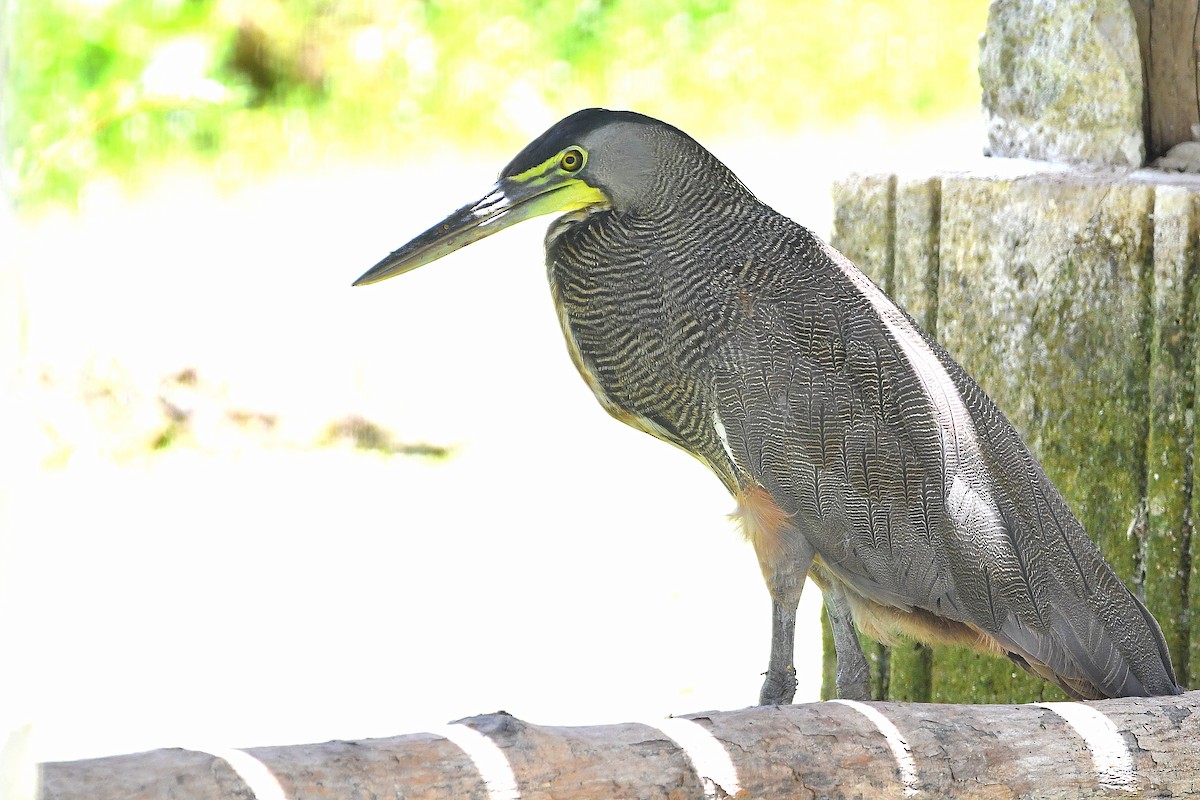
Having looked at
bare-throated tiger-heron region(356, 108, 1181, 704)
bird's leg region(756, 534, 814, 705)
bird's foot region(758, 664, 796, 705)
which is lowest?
bird's foot region(758, 664, 796, 705)

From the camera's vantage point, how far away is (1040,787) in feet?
→ 7.31

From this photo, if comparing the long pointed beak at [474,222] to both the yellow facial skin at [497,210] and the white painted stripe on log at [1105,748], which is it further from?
the white painted stripe on log at [1105,748]

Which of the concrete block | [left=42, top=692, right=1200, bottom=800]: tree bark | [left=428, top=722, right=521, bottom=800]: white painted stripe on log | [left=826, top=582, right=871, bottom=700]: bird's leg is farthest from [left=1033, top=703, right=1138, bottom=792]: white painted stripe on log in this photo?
the concrete block

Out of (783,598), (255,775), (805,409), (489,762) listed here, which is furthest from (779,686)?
(255,775)

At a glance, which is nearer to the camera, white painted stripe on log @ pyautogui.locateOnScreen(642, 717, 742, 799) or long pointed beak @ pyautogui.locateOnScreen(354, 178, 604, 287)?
white painted stripe on log @ pyautogui.locateOnScreen(642, 717, 742, 799)

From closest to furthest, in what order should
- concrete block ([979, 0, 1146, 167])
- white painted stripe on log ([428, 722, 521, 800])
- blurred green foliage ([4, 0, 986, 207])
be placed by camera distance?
→ 1. white painted stripe on log ([428, 722, 521, 800])
2. concrete block ([979, 0, 1146, 167])
3. blurred green foliage ([4, 0, 986, 207])

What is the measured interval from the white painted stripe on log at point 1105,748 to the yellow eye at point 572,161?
127 centimetres

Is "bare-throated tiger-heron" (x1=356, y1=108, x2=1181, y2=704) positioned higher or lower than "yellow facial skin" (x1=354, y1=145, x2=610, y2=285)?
lower

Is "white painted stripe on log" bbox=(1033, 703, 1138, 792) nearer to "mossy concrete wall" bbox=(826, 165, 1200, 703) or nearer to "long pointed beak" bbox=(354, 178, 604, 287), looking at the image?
"mossy concrete wall" bbox=(826, 165, 1200, 703)

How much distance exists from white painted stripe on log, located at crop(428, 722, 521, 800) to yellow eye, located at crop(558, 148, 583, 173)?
119 centimetres

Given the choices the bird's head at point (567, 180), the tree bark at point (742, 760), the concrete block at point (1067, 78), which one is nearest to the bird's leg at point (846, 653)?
the tree bark at point (742, 760)

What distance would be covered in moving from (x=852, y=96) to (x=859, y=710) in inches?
329

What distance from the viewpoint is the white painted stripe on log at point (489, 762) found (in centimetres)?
193

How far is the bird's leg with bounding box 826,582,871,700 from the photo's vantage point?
3.04 m
